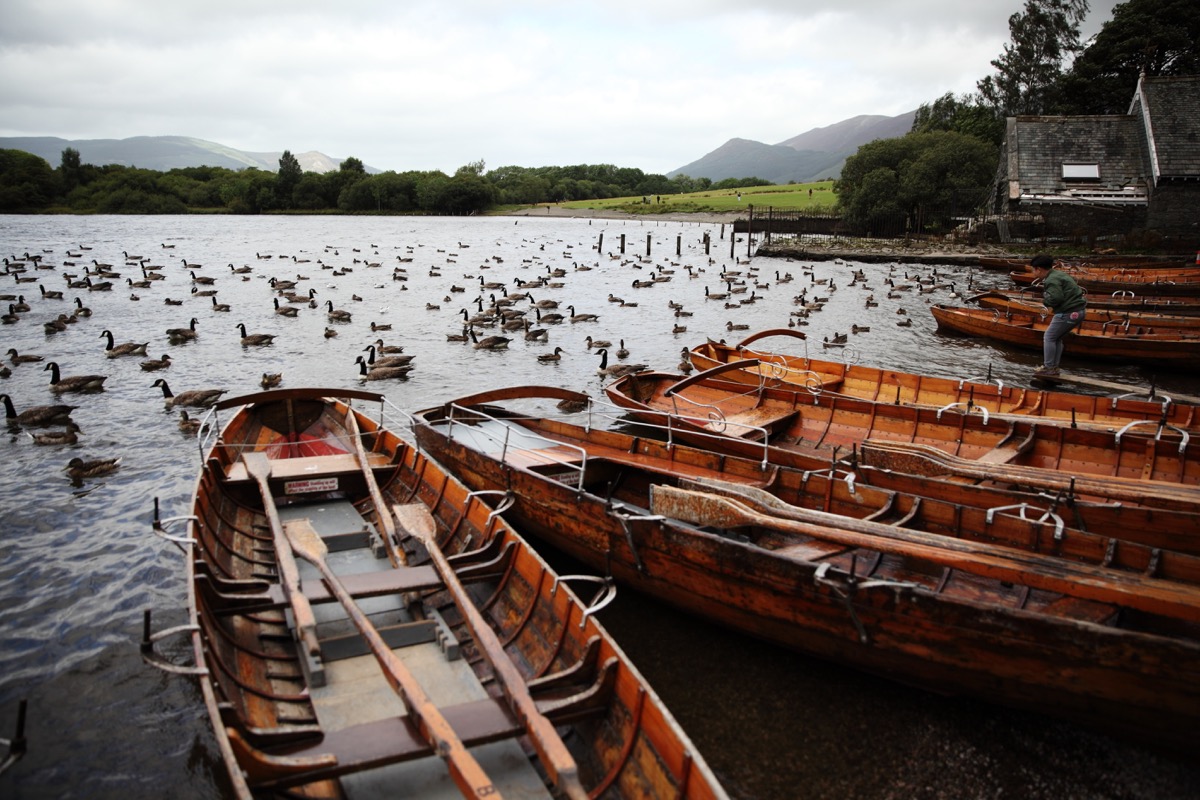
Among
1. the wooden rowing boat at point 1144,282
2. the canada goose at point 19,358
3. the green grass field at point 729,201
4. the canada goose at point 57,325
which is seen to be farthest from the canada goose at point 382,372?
the green grass field at point 729,201

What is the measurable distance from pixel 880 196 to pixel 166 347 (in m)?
55.4

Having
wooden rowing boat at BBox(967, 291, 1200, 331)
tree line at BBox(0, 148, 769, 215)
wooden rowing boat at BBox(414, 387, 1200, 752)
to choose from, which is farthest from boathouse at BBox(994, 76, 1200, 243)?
tree line at BBox(0, 148, 769, 215)

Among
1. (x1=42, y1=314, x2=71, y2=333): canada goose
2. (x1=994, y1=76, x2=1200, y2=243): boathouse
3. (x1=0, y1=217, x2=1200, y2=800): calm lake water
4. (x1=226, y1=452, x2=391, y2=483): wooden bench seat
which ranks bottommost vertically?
(x1=0, y1=217, x2=1200, y2=800): calm lake water

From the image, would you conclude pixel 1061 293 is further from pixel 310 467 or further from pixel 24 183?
pixel 24 183

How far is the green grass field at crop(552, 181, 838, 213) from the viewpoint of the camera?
116m

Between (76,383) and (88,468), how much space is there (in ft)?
25.1

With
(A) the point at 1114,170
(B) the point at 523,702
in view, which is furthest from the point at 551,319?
(A) the point at 1114,170

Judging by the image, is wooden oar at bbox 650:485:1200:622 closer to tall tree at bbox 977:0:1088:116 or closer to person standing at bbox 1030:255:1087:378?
person standing at bbox 1030:255:1087:378

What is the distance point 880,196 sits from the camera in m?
63.5

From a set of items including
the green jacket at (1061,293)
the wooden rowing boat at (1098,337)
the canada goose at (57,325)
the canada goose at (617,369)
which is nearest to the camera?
the green jacket at (1061,293)

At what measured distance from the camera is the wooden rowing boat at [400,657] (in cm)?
546

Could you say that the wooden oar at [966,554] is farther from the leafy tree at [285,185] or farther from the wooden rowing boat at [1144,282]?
the leafy tree at [285,185]

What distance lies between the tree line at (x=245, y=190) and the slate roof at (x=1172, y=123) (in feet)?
366

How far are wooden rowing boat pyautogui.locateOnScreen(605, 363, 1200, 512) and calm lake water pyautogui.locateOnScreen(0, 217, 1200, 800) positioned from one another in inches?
132
